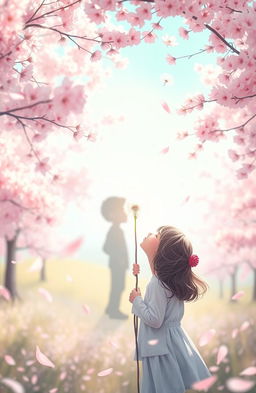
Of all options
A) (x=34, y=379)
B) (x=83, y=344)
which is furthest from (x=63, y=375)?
(x=83, y=344)

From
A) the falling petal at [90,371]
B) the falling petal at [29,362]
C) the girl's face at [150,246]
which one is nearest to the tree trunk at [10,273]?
the falling petal at [29,362]

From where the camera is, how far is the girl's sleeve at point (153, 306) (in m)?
3.41

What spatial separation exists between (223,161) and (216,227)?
3363mm

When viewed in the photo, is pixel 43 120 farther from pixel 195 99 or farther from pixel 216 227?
pixel 216 227

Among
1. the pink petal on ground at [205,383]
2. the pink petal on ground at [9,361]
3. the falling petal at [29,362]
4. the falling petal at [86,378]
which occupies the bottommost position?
the falling petal at [86,378]

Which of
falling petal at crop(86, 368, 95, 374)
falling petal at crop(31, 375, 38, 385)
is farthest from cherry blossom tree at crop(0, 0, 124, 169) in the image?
falling petal at crop(86, 368, 95, 374)

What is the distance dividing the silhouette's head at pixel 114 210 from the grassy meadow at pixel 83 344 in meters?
2.31

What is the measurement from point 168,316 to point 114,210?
7.65 meters

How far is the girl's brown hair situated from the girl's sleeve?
0.08 meters

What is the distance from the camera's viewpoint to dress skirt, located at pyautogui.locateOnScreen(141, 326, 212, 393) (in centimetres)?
340

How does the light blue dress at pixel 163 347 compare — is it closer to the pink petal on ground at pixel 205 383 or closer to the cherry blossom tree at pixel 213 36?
the pink petal on ground at pixel 205 383

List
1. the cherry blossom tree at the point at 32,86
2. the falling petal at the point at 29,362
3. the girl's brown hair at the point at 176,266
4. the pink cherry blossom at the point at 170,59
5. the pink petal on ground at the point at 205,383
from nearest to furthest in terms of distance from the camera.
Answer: the cherry blossom tree at the point at 32,86 → the pink petal on ground at the point at 205,383 → the girl's brown hair at the point at 176,266 → the pink cherry blossom at the point at 170,59 → the falling petal at the point at 29,362

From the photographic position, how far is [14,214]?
24.0ft

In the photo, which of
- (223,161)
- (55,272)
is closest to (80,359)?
(55,272)
